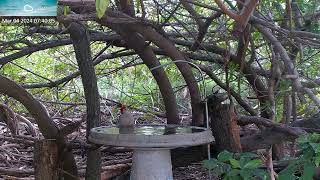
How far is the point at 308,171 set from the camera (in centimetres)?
196

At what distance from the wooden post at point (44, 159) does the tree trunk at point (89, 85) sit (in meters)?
0.25

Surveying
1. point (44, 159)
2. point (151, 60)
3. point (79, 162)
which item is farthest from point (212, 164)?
point (79, 162)

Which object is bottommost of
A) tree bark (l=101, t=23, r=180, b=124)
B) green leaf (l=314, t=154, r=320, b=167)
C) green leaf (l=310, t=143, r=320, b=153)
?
green leaf (l=314, t=154, r=320, b=167)

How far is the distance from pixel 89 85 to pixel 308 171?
137 cm

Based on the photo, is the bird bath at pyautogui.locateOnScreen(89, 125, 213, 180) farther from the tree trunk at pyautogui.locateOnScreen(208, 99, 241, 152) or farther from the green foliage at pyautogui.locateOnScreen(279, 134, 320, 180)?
the green foliage at pyautogui.locateOnScreen(279, 134, 320, 180)

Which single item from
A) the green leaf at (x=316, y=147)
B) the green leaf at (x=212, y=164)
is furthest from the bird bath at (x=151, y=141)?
the green leaf at (x=316, y=147)

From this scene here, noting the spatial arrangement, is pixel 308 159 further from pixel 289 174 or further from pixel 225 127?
pixel 225 127

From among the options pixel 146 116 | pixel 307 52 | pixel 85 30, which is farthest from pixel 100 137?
pixel 146 116

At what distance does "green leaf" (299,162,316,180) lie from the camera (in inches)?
76.9

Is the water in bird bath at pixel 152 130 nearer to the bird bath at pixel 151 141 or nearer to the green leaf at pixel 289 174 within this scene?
the bird bath at pixel 151 141

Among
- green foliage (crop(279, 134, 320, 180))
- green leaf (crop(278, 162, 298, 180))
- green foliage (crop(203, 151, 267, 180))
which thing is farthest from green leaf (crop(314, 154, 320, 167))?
green foliage (crop(203, 151, 267, 180))

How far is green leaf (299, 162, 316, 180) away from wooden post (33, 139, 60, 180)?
4.30 feet

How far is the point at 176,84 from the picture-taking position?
15.1 ft

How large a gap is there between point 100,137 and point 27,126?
1990 mm
